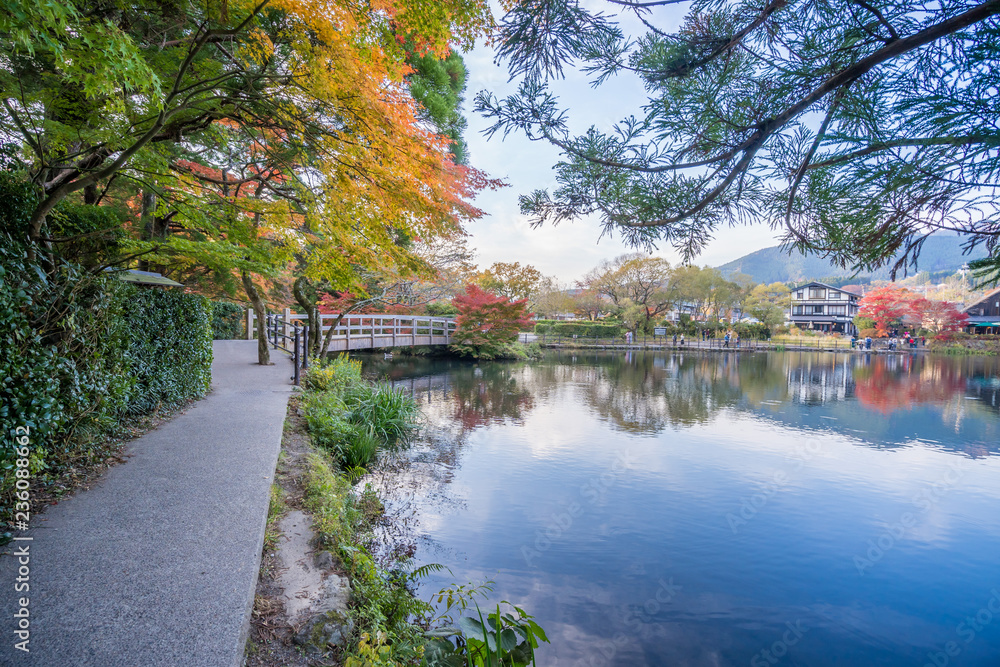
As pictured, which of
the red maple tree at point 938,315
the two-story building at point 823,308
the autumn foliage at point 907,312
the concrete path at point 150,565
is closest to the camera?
the concrete path at point 150,565

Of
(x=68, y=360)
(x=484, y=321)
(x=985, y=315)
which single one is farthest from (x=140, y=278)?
(x=985, y=315)

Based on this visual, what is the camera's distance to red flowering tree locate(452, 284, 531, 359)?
18.6 m

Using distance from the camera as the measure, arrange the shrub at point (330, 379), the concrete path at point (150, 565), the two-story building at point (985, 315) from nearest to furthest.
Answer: the concrete path at point (150, 565), the shrub at point (330, 379), the two-story building at point (985, 315)

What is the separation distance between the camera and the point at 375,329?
650 inches

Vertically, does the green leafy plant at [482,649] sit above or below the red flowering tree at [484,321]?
below

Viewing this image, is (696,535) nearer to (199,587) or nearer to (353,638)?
(353,638)

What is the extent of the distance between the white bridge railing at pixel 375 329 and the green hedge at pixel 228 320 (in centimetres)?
79

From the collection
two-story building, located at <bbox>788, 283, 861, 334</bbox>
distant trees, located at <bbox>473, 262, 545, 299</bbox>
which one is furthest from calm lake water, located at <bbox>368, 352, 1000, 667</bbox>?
two-story building, located at <bbox>788, 283, 861, 334</bbox>

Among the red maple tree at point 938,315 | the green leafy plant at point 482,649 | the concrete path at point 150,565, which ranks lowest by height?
the green leafy plant at point 482,649

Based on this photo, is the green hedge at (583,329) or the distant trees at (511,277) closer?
the distant trees at (511,277)

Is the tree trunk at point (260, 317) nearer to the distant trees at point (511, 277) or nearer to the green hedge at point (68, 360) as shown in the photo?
the green hedge at point (68, 360)

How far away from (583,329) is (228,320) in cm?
2091

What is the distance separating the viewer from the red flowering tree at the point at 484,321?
61.0 feet

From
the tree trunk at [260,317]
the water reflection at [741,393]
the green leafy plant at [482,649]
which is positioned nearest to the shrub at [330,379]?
the tree trunk at [260,317]
